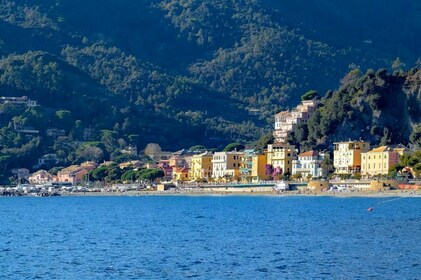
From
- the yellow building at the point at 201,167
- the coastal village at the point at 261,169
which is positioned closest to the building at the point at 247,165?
the coastal village at the point at 261,169

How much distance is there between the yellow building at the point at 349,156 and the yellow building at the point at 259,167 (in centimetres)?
904

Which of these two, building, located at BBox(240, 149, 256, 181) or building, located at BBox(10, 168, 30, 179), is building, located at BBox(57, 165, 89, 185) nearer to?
building, located at BBox(10, 168, 30, 179)

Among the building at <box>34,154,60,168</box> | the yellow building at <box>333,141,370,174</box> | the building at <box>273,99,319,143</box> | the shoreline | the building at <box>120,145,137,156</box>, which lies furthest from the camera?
the building at <box>120,145,137,156</box>

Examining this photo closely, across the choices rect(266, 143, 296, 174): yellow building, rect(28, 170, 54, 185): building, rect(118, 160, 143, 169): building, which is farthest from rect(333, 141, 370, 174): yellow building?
rect(28, 170, 54, 185): building

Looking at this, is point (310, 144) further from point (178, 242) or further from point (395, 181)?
point (178, 242)

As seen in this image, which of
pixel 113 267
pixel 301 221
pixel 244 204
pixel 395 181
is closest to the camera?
pixel 113 267

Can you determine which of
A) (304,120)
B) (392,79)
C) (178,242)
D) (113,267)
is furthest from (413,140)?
(113,267)

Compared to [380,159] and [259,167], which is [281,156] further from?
[380,159]

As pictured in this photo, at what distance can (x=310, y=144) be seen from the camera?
11956cm

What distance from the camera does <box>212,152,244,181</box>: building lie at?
12612 cm

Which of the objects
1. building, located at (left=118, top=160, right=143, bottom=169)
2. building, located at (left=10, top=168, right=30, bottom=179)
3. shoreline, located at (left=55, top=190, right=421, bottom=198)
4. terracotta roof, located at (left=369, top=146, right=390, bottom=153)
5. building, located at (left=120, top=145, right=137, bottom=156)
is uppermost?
building, located at (left=120, top=145, right=137, bottom=156)

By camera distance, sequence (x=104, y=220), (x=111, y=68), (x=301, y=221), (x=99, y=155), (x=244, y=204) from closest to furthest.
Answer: (x=301, y=221)
(x=104, y=220)
(x=244, y=204)
(x=99, y=155)
(x=111, y=68)

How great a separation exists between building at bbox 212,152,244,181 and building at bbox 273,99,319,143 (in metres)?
4.39

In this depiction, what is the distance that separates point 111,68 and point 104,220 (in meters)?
127
